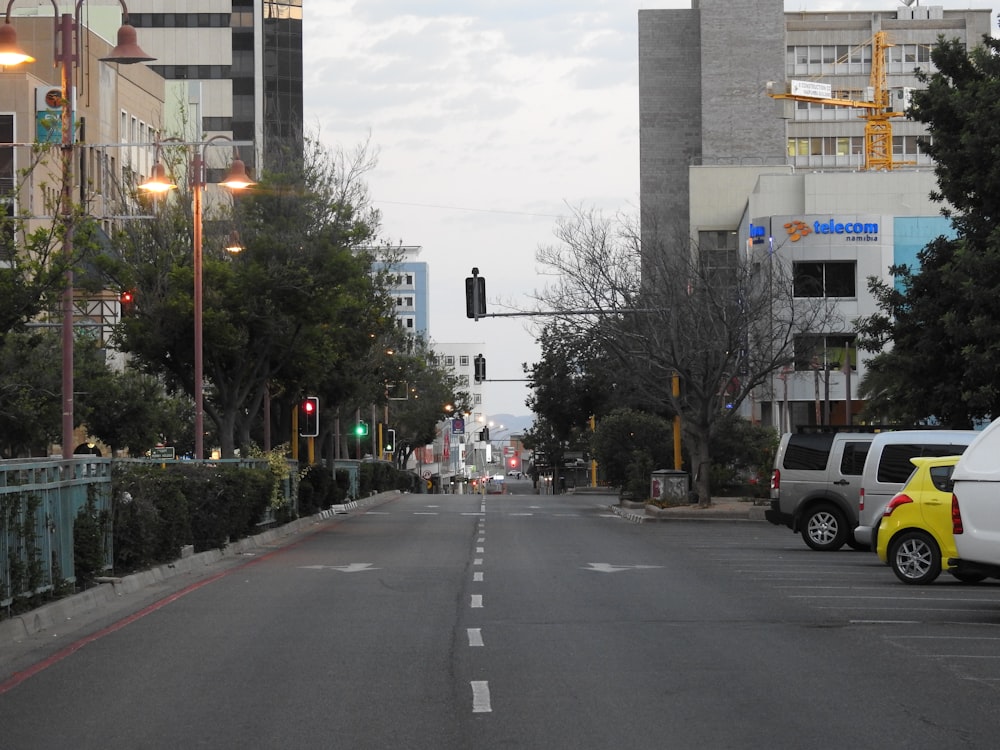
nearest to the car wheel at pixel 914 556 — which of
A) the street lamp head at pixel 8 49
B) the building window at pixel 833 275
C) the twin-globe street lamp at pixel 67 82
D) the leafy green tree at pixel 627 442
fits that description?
the twin-globe street lamp at pixel 67 82

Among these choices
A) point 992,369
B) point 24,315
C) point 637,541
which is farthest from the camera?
point 637,541

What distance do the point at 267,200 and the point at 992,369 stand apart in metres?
18.2

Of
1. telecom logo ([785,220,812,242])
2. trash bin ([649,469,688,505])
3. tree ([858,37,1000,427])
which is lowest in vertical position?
trash bin ([649,469,688,505])

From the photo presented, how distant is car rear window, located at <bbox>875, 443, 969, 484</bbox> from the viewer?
2570cm

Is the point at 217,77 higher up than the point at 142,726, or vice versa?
the point at 217,77

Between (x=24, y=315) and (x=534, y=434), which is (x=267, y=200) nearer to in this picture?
(x=24, y=315)

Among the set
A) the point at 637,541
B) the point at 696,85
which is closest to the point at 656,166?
the point at 696,85

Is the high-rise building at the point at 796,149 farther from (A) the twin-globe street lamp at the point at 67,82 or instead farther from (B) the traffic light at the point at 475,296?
(A) the twin-globe street lamp at the point at 67,82

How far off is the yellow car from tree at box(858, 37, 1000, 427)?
926 centimetres

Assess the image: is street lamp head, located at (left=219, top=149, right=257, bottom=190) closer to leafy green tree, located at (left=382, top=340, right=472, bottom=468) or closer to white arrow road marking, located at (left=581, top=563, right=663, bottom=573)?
white arrow road marking, located at (left=581, top=563, right=663, bottom=573)

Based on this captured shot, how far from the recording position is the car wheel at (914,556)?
20172 mm

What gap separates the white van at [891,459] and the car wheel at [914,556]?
5.06m

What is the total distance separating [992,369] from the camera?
29.2 metres

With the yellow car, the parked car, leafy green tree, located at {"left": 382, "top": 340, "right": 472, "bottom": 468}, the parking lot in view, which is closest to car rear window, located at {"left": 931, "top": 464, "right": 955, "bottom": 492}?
the yellow car
